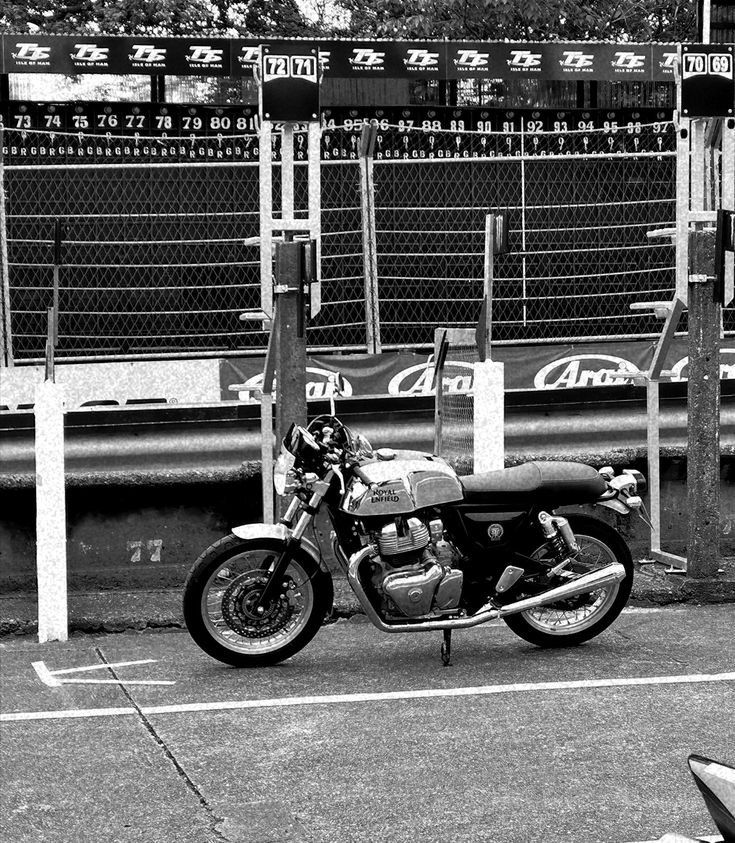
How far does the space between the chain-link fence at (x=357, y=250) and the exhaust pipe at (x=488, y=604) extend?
532 centimetres

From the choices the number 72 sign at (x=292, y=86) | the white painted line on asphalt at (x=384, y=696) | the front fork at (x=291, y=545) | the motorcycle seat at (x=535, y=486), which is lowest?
the white painted line on asphalt at (x=384, y=696)

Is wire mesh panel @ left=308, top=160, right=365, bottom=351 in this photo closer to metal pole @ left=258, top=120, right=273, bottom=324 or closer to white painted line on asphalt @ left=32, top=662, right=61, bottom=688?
metal pole @ left=258, top=120, right=273, bottom=324

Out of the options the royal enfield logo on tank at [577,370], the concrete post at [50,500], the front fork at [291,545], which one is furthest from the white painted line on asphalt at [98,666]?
the royal enfield logo on tank at [577,370]

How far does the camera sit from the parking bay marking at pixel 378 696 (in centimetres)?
616

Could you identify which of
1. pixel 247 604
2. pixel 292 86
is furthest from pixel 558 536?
pixel 292 86

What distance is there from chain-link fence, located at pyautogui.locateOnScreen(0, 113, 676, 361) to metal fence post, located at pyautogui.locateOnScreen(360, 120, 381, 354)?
3cm

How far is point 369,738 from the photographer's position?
5711 mm

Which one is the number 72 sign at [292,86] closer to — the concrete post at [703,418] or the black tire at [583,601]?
the concrete post at [703,418]

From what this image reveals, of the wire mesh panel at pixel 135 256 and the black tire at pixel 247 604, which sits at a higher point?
the wire mesh panel at pixel 135 256

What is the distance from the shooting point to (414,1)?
59.1 ft

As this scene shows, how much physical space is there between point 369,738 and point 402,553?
1.25m

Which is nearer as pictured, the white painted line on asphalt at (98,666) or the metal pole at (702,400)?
the white painted line on asphalt at (98,666)

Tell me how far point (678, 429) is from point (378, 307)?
11.3ft

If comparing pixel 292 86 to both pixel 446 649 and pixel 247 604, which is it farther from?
pixel 446 649
